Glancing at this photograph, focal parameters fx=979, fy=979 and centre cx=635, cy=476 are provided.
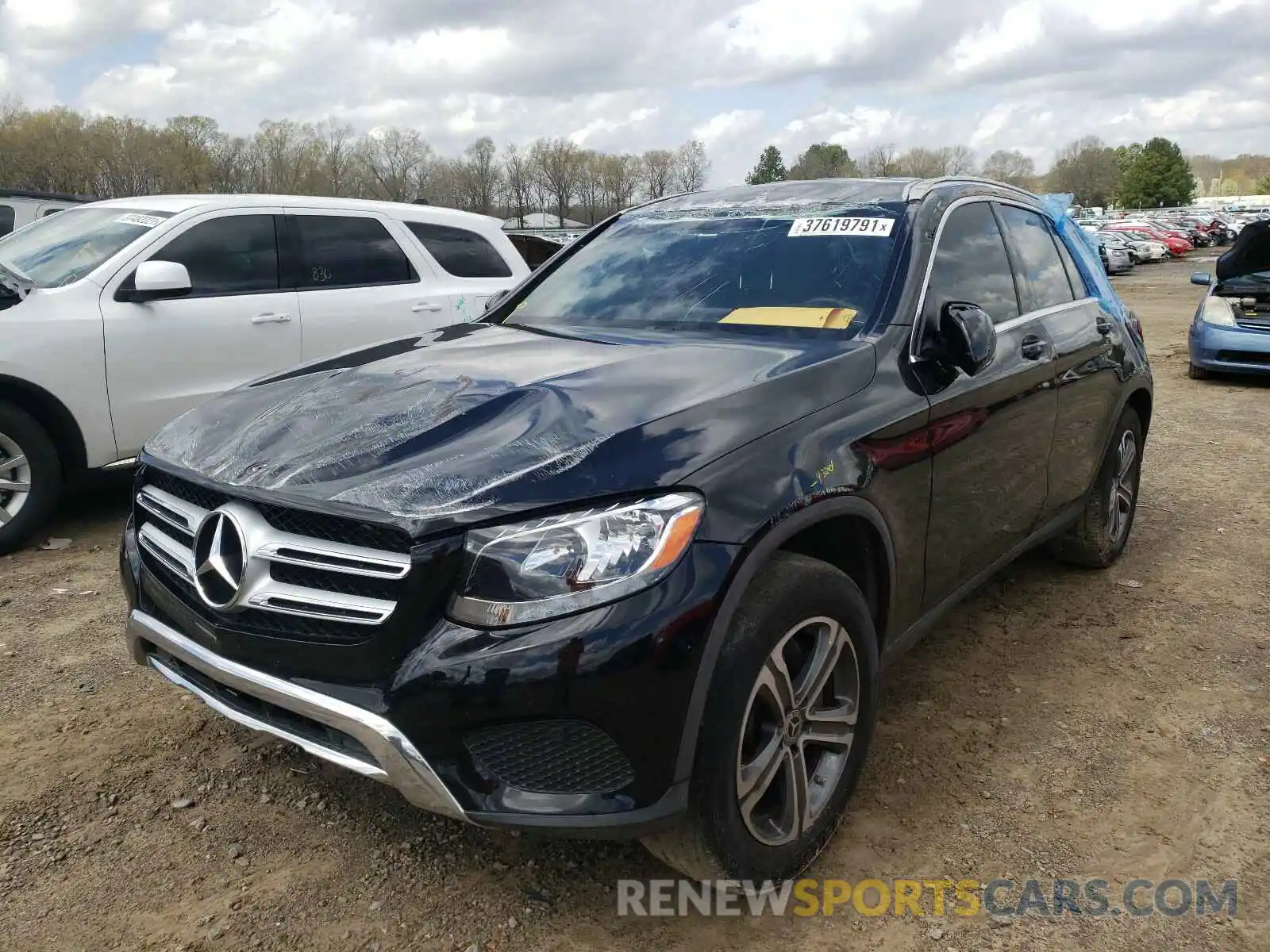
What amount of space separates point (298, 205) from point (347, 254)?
1.33 ft

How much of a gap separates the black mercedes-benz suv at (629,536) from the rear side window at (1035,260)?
462 millimetres

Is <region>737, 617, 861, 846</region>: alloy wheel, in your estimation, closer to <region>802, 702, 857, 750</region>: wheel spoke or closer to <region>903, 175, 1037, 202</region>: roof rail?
<region>802, 702, 857, 750</region>: wheel spoke

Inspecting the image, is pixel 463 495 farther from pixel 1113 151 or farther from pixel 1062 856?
pixel 1113 151

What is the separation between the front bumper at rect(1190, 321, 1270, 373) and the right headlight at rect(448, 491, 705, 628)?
33.5 feet

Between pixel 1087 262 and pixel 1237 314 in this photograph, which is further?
pixel 1237 314

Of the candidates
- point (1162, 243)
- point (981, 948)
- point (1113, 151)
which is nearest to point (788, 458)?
point (981, 948)

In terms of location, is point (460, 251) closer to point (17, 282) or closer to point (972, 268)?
point (17, 282)

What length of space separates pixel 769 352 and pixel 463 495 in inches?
43.5

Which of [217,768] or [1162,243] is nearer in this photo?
[217,768]

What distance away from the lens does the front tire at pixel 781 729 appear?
2.07 meters

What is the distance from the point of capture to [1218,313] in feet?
34.8

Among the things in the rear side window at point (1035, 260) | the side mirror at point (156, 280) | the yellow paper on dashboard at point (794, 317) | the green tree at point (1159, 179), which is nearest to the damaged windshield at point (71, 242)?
the side mirror at point (156, 280)

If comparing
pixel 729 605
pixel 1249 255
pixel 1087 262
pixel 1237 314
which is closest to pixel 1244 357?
pixel 1237 314

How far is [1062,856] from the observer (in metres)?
2.59
